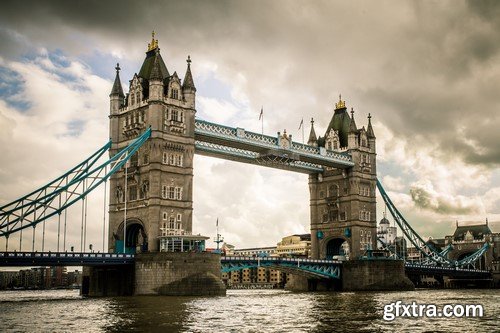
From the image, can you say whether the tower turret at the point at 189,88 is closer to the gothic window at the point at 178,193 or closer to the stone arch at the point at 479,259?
the gothic window at the point at 178,193

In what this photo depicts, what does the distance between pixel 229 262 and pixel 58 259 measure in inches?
961

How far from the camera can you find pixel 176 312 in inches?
1893

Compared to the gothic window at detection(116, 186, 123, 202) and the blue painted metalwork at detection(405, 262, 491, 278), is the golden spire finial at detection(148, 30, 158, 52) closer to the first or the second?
the gothic window at detection(116, 186, 123, 202)

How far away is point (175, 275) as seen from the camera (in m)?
74.9

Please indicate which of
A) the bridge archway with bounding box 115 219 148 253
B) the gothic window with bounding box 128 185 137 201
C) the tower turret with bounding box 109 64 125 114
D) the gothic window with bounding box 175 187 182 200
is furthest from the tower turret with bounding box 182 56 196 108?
the bridge archway with bounding box 115 219 148 253

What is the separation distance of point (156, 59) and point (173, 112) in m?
8.13

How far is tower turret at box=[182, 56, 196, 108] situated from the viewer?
290 feet

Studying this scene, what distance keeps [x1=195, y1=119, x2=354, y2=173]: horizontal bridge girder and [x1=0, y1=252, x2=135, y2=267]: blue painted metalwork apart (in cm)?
2227

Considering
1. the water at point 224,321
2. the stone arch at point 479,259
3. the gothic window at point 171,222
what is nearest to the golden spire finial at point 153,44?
the gothic window at point 171,222

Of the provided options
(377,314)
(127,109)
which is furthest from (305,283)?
(377,314)

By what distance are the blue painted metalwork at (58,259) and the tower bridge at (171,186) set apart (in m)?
0.12

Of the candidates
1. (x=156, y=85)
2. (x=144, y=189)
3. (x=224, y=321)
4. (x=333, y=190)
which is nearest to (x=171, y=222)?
(x=144, y=189)

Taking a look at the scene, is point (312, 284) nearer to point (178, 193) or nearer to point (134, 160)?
point (178, 193)

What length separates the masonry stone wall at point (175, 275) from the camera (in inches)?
2936
